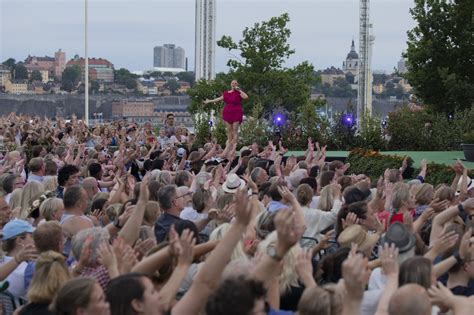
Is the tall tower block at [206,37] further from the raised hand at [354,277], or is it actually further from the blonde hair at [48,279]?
the raised hand at [354,277]

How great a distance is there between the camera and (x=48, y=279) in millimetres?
6242

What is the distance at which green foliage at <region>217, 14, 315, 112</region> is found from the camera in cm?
6003

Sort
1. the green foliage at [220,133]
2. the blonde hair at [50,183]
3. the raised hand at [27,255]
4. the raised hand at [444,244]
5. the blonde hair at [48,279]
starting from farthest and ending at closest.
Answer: the green foliage at [220,133]
the blonde hair at [50,183]
the raised hand at [27,255]
the raised hand at [444,244]
the blonde hair at [48,279]

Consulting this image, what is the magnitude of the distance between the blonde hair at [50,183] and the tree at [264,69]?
152 ft

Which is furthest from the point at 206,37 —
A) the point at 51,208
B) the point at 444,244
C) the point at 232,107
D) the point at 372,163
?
the point at 444,244

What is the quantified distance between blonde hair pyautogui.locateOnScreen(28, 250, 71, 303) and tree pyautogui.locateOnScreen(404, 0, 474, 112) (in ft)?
116

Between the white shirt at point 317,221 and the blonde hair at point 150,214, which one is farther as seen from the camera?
the white shirt at point 317,221

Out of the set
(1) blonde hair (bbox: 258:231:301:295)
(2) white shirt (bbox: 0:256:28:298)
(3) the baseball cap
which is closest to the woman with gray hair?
(2) white shirt (bbox: 0:256:28:298)

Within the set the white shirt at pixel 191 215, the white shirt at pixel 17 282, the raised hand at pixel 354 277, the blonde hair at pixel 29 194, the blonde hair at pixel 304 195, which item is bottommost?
the white shirt at pixel 17 282

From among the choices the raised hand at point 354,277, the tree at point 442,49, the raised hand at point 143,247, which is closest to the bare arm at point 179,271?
the raised hand at point 354,277

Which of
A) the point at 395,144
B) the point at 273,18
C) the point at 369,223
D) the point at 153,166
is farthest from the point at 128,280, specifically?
the point at 273,18

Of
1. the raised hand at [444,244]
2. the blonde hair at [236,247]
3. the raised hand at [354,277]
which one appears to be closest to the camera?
the raised hand at [354,277]

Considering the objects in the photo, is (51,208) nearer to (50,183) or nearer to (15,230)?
(15,230)

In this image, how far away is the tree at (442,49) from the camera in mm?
41031
